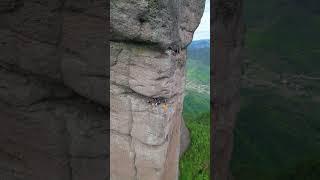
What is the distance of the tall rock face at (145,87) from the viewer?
180 centimetres

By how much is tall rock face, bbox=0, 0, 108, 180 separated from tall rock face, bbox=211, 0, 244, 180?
1.92 feet

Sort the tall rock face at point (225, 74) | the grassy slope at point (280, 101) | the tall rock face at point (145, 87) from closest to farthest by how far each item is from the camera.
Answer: the grassy slope at point (280, 101) < the tall rock face at point (145, 87) < the tall rock face at point (225, 74)

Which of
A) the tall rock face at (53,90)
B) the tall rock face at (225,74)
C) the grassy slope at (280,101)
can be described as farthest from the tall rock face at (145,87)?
the grassy slope at (280,101)

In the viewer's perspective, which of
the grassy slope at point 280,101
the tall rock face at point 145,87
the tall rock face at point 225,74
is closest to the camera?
the grassy slope at point 280,101

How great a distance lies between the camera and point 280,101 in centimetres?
179

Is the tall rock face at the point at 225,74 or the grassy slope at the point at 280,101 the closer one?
the grassy slope at the point at 280,101

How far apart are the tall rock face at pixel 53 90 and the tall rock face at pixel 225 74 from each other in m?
0.59

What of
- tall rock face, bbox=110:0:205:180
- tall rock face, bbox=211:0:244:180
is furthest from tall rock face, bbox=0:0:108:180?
tall rock face, bbox=211:0:244:180

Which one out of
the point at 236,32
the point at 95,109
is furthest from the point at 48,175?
the point at 236,32

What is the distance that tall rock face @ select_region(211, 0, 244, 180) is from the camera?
216 cm

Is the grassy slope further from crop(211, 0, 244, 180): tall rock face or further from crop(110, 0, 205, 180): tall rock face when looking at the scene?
crop(110, 0, 205, 180): tall rock face

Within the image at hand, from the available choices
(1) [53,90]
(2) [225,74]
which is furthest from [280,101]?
(1) [53,90]

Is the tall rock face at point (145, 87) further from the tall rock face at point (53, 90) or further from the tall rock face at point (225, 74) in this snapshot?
the tall rock face at point (225, 74)

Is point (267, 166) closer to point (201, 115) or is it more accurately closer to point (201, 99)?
point (201, 115)
